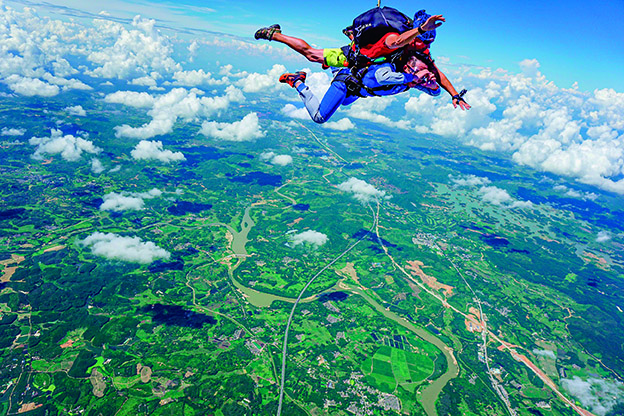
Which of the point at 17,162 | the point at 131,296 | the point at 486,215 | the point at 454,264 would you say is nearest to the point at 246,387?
the point at 131,296

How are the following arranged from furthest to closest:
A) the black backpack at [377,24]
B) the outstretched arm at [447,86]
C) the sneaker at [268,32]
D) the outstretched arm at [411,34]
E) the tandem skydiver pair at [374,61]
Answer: the sneaker at [268,32] → the outstretched arm at [447,86] → the tandem skydiver pair at [374,61] → the black backpack at [377,24] → the outstretched arm at [411,34]

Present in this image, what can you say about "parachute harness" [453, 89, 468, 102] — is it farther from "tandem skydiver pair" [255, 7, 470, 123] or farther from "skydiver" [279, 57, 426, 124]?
"skydiver" [279, 57, 426, 124]

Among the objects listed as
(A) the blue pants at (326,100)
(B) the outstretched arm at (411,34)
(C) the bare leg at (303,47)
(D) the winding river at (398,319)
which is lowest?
(D) the winding river at (398,319)

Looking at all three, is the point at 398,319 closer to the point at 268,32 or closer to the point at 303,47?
the point at 303,47

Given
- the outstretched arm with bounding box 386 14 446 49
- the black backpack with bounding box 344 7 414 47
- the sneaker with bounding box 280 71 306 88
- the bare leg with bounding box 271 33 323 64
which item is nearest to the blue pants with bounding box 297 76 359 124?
the sneaker with bounding box 280 71 306 88

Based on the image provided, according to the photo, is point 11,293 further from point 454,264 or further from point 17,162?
point 454,264

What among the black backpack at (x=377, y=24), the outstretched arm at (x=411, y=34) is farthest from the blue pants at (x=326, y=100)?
the outstretched arm at (x=411, y=34)

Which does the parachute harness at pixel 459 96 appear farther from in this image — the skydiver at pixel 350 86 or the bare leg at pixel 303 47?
the bare leg at pixel 303 47

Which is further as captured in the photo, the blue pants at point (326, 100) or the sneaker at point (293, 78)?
the sneaker at point (293, 78)
